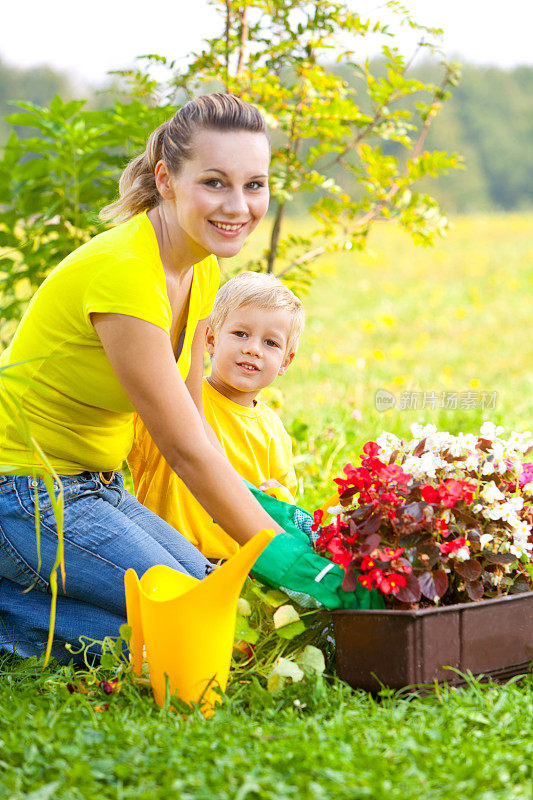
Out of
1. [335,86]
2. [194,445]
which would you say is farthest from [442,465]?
[335,86]

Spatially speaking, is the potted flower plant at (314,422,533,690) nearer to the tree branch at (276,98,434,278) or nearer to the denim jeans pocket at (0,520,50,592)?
the denim jeans pocket at (0,520,50,592)

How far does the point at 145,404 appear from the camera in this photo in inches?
73.0

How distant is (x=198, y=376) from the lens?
2508mm

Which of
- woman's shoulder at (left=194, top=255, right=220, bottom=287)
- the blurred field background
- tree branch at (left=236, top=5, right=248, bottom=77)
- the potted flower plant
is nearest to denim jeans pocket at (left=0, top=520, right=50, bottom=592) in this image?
the potted flower plant

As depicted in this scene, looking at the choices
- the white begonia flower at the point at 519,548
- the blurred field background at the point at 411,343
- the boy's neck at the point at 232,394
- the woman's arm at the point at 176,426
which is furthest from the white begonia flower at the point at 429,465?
the blurred field background at the point at 411,343

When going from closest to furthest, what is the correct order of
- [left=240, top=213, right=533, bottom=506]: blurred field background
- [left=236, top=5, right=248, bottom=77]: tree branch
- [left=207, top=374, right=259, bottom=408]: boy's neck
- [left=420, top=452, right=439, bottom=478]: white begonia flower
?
[left=420, top=452, right=439, bottom=478]: white begonia flower, [left=207, top=374, right=259, bottom=408]: boy's neck, [left=236, top=5, right=248, bottom=77]: tree branch, [left=240, top=213, right=533, bottom=506]: blurred field background

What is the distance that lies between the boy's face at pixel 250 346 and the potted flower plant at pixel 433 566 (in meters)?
0.77

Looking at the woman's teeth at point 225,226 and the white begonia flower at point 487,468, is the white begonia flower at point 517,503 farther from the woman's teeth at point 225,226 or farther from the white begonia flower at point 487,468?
the woman's teeth at point 225,226

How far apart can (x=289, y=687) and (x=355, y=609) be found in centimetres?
23

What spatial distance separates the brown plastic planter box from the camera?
1.71 meters

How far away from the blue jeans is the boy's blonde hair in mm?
743

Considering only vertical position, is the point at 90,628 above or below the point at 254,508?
below

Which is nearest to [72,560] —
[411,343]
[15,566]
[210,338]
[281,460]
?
[15,566]

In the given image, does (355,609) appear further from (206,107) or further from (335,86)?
(335,86)
